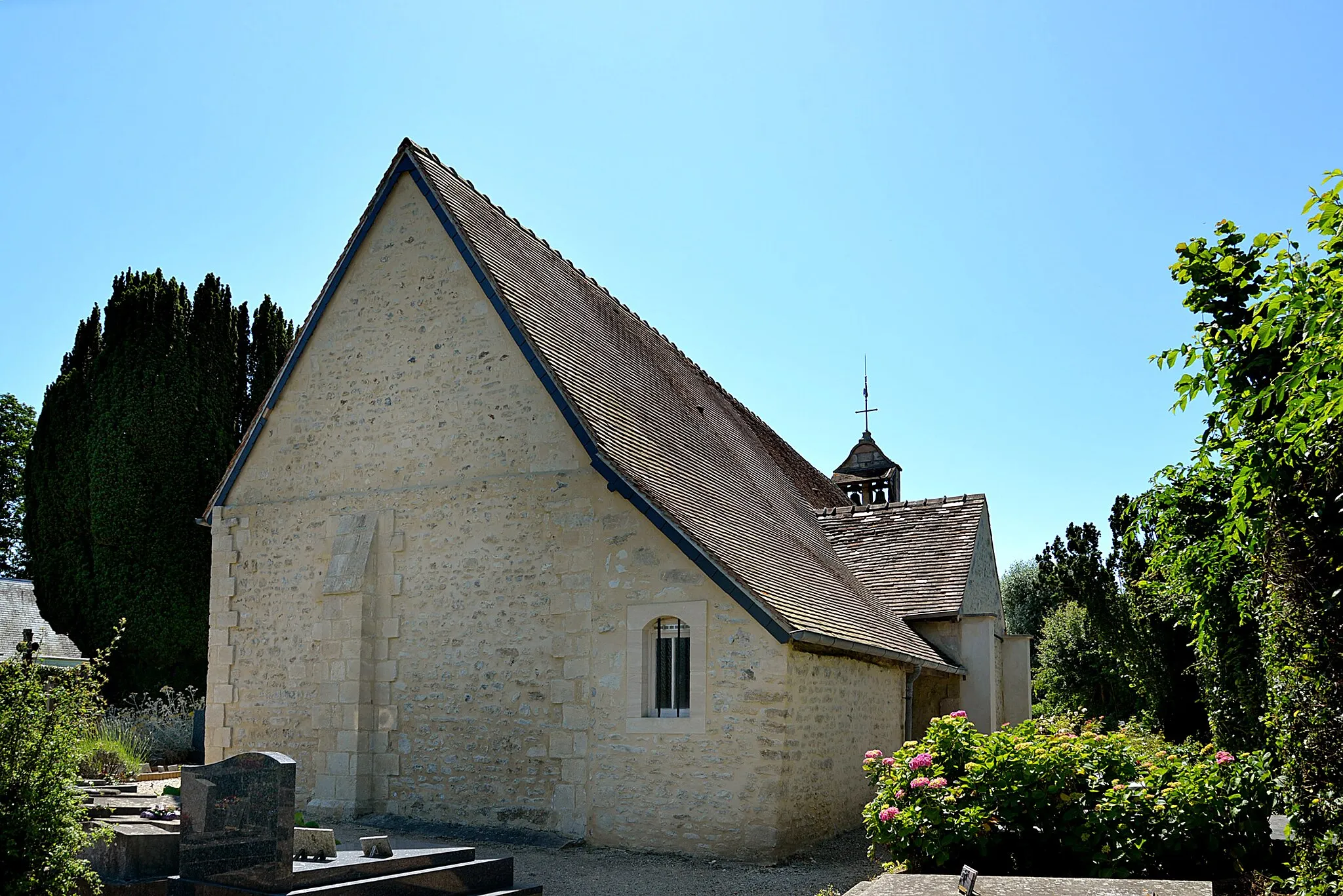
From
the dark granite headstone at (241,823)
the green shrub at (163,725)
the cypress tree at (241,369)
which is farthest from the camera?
the cypress tree at (241,369)

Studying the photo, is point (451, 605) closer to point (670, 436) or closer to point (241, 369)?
point (670, 436)

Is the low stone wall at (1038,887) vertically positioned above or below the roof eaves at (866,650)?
below

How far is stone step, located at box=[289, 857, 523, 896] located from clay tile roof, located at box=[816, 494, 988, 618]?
786cm

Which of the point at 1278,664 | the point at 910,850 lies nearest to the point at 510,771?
the point at 910,850

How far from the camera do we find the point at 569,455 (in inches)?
461

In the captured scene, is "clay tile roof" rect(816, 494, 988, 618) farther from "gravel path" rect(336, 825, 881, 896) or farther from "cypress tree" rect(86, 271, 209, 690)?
"cypress tree" rect(86, 271, 209, 690)

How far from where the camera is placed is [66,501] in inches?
904

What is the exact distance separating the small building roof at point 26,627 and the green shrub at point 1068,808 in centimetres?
1891

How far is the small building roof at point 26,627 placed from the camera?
71.1ft

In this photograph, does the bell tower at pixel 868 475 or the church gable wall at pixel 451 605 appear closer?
the church gable wall at pixel 451 605

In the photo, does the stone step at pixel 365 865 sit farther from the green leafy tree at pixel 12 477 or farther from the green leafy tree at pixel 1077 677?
the green leafy tree at pixel 12 477

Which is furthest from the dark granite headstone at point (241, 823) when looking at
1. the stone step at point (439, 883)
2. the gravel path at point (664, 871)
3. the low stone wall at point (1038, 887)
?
the low stone wall at point (1038, 887)

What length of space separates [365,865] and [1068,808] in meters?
4.72

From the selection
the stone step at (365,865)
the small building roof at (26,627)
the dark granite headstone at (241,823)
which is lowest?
the stone step at (365,865)
